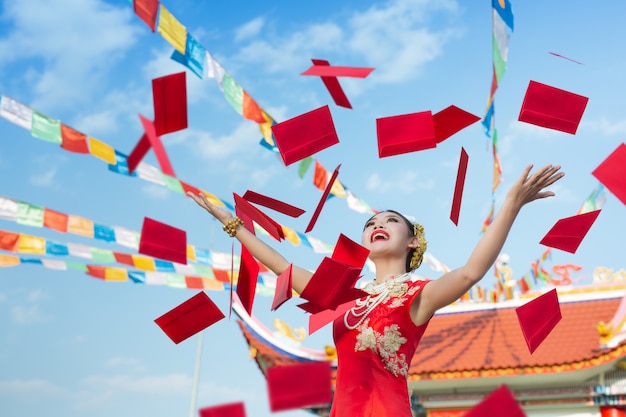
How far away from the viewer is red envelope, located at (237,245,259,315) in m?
2.58

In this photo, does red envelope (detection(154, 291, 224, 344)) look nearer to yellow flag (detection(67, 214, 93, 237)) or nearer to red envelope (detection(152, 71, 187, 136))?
red envelope (detection(152, 71, 187, 136))

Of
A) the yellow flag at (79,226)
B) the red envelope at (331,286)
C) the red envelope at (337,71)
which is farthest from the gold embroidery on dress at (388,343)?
the yellow flag at (79,226)

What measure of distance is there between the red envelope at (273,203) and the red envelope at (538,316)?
95 centimetres

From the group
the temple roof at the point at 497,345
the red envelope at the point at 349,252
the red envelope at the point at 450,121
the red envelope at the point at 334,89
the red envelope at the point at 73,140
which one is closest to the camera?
the red envelope at the point at 349,252

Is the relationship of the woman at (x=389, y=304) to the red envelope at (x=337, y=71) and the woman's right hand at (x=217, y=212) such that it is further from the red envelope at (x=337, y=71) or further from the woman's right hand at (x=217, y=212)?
the red envelope at (x=337, y=71)

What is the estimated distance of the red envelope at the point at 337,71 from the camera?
2.99m

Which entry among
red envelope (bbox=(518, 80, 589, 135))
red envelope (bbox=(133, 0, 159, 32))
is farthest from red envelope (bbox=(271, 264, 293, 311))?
red envelope (bbox=(133, 0, 159, 32))

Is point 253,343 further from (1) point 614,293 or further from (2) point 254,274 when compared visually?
(2) point 254,274

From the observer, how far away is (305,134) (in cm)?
274

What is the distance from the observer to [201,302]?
8.25 ft

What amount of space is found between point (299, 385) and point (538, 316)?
3.41ft

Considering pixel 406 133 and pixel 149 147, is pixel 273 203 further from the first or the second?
pixel 149 147

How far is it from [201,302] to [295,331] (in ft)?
19.1

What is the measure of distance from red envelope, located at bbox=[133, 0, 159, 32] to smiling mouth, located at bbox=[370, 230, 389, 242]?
2.42 meters
